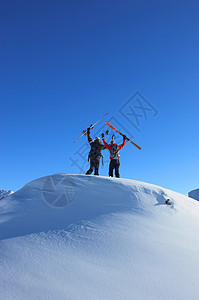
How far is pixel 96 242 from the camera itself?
417cm

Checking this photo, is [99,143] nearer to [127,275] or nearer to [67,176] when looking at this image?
[67,176]

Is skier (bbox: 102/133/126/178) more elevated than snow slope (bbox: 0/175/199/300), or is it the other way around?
skier (bbox: 102/133/126/178)

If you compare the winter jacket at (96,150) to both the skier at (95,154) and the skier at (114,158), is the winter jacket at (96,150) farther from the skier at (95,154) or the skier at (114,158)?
the skier at (114,158)

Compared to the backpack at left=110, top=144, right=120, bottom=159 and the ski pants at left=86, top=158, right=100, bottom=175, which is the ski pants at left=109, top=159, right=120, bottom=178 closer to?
the backpack at left=110, top=144, right=120, bottom=159

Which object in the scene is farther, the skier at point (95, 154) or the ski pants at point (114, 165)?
the skier at point (95, 154)

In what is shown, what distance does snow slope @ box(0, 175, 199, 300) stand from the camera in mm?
3093

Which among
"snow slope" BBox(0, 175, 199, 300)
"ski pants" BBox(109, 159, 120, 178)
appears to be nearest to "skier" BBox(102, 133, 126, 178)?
"ski pants" BBox(109, 159, 120, 178)

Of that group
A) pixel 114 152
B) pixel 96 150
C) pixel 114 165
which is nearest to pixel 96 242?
pixel 114 165

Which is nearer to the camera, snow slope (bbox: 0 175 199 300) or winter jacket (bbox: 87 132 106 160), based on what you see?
snow slope (bbox: 0 175 199 300)

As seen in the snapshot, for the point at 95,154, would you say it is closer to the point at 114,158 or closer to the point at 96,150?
the point at 96,150

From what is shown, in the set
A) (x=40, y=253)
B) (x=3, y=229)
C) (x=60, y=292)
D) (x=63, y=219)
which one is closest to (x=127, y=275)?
(x=60, y=292)

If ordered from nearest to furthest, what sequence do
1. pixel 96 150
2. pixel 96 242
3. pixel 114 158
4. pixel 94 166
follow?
pixel 96 242 → pixel 114 158 → pixel 94 166 → pixel 96 150

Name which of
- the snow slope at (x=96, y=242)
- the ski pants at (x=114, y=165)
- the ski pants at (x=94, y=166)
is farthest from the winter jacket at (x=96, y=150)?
the snow slope at (x=96, y=242)

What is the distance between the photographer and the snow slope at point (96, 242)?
10.1 ft
